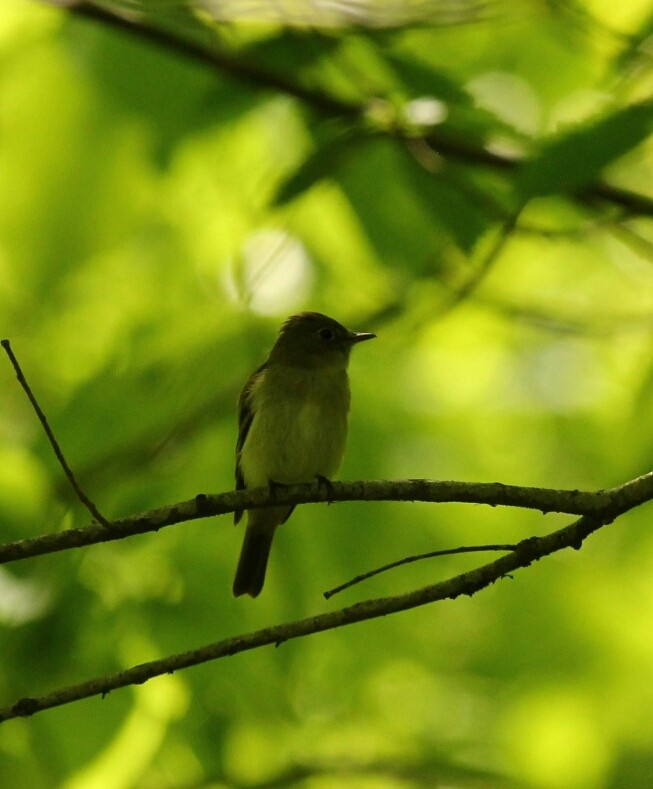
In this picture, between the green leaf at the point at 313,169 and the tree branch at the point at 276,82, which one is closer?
the green leaf at the point at 313,169

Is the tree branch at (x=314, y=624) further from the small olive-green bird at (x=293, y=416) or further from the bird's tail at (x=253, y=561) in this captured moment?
the small olive-green bird at (x=293, y=416)

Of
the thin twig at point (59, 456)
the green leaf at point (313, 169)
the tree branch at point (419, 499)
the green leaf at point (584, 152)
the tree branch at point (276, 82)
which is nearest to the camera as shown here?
the green leaf at point (584, 152)

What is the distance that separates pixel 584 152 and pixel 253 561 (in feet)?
10.3

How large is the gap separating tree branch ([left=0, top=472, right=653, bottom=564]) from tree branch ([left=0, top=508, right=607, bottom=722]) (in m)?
0.07

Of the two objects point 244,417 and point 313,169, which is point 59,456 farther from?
point 244,417

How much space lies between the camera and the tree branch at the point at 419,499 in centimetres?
342

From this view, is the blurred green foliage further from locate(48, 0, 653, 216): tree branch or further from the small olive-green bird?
the small olive-green bird

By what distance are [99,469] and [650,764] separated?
12.1 ft

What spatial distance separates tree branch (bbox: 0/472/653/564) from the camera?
3418 millimetres

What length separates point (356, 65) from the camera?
530 cm

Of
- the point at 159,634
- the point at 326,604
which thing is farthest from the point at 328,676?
the point at 159,634

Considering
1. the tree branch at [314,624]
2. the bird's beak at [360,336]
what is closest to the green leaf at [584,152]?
the tree branch at [314,624]

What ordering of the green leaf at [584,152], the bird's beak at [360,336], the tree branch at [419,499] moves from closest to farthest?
the green leaf at [584,152]
the tree branch at [419,499]
the bird's beak at [360,336]

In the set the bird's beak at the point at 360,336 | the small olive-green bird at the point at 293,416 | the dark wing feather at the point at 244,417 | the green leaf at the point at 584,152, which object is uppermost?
the green leaf at the point at 584,152
